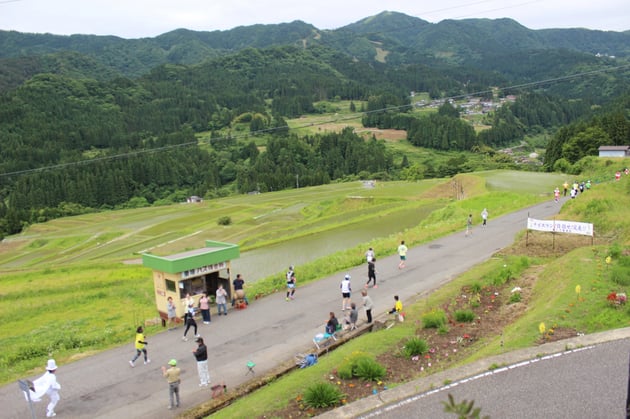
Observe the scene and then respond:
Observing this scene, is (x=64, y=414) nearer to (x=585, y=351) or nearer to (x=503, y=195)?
(x=585, y=351)

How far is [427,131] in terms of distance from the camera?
470 feet

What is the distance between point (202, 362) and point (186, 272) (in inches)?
254

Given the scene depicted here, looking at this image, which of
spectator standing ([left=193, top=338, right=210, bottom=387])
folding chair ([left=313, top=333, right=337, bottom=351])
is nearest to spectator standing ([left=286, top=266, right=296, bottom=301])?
folding chair ([left=313, top=333, right=337, bottom=351])

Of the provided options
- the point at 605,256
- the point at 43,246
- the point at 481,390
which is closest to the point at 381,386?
the point at 481,390

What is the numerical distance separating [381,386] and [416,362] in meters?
1.55

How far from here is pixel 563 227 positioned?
2105cm

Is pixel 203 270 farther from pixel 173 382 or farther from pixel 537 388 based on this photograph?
pixel 537 388

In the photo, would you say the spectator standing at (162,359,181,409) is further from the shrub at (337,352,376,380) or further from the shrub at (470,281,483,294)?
the shrub at (470,281,483,294)

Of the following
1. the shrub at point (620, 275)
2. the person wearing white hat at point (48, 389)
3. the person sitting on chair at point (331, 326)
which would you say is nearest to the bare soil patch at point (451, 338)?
the person sitting on chair at point (331, 326)

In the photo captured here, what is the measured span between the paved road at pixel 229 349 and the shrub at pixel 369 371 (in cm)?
333

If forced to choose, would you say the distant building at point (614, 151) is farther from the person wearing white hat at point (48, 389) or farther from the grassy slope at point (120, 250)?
the person wearing white hat at point (48, 389)

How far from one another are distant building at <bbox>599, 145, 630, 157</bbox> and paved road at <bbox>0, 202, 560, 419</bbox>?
168 ft

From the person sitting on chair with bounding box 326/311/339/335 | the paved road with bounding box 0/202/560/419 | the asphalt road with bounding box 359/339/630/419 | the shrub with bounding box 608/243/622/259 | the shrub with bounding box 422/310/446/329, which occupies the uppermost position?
the shrub with bounding box 608/243/622/259

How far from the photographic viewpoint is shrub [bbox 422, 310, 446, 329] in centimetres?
1448
